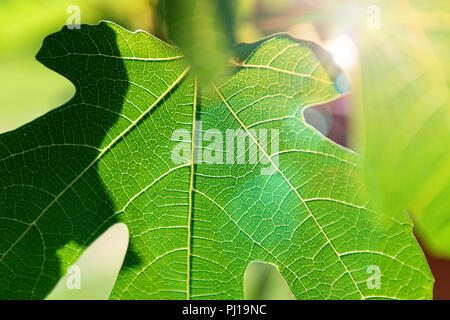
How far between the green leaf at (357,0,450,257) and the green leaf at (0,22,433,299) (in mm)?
227

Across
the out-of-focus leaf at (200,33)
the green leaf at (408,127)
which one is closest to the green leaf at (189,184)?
the out-of-focus leaf at (200,33)

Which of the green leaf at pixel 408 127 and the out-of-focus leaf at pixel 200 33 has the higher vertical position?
the out-of-focus leaf at pixel 200 33

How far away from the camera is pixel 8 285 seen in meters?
Result: 0.94

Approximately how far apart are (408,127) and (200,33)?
0.58 metres

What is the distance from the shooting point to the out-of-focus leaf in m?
0.99

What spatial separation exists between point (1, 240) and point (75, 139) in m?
0.30

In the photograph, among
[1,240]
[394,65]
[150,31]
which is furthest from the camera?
[150,31]

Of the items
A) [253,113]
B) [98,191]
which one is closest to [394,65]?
[253,113]

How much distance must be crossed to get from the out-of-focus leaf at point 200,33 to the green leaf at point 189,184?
0.03 meters

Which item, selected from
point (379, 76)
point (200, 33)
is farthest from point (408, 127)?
point (200, 33)

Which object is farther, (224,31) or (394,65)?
(224,31)

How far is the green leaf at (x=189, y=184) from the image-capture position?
94cm

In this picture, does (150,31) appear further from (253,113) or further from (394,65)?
(394,65)

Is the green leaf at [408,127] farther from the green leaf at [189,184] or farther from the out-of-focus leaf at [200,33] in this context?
the out-of-focus leaf at [200,33]
